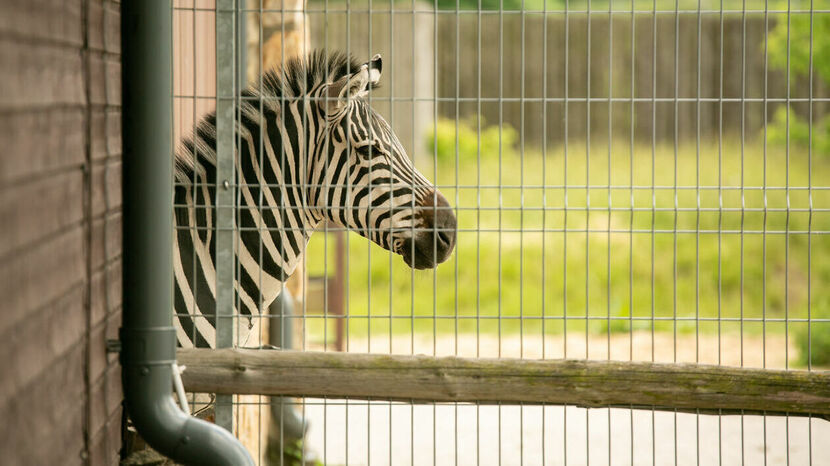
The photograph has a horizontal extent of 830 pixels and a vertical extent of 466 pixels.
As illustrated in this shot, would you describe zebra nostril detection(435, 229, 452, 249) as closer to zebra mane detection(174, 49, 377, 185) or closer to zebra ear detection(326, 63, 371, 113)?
zebra ear detection(326, 63, 371, 113)

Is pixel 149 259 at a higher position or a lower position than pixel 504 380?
higher

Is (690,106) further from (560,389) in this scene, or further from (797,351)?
(560,389)

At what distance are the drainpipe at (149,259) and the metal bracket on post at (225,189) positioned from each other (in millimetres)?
462

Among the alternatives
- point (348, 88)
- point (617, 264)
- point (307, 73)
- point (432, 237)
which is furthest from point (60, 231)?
point (617, 264)

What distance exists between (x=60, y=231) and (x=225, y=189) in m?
1.06

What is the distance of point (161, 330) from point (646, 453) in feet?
13.6

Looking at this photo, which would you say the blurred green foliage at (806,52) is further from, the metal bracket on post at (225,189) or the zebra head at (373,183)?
the metal bracket on post at (225,189)

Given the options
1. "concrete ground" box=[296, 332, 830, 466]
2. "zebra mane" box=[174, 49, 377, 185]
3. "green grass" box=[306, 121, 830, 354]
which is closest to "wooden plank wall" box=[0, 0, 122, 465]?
"zebra mane" box=[174, 49, 377, 185]

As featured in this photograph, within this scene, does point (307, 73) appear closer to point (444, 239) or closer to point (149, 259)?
point (444, 239)

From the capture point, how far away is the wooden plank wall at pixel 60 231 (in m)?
1.88

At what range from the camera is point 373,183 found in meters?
3.62

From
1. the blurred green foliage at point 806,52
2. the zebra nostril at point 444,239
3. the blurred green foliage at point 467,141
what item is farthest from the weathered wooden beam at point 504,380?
the blurred green foliage at point 467,141

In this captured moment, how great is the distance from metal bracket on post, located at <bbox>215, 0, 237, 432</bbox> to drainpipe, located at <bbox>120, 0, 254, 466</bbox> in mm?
462

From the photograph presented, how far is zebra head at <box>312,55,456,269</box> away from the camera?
3453mm
